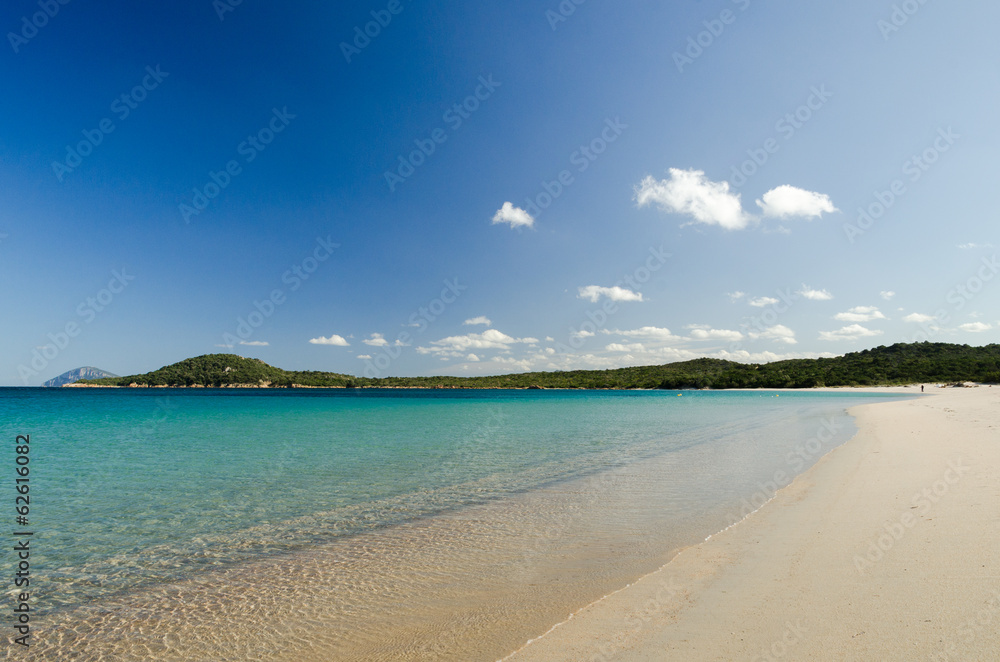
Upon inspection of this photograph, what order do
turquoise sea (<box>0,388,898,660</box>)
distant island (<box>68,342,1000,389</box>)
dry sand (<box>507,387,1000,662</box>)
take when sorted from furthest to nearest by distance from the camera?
distant island (<box>68,342,1000,389</box>) < turquoise sea (<box>0,388,898,660</box>) < dry sand (<box>507,387,1000,662</box>)

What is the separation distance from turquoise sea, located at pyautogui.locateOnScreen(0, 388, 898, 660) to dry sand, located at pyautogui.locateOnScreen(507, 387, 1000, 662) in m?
0.63

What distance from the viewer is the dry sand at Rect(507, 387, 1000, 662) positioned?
4.02 meters

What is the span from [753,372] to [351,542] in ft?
564

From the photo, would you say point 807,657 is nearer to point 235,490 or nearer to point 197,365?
point 235,490

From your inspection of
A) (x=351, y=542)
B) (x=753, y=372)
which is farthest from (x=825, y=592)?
(x=753, y=372)

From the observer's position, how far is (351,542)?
317 inches

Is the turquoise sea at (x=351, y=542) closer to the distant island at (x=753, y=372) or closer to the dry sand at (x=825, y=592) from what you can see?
the dry sand at (x=825, y=592)

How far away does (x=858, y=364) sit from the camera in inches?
5295

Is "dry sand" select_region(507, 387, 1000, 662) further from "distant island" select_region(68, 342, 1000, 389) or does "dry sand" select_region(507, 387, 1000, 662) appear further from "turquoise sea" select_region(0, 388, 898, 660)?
"distant island" select_region(68, 342, 1000, 389)

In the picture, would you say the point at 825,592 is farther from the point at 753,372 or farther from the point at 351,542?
the point at 753,372

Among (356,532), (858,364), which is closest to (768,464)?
(356,532)

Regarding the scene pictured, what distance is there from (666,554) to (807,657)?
321cm

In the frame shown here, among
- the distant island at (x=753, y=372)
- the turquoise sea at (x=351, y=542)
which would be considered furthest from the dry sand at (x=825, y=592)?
the distant island at (x=753, y=372)

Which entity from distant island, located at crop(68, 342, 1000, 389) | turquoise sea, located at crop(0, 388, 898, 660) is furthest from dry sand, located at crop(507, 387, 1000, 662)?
distant island, located at crop(68, 342, 1000, 389)
